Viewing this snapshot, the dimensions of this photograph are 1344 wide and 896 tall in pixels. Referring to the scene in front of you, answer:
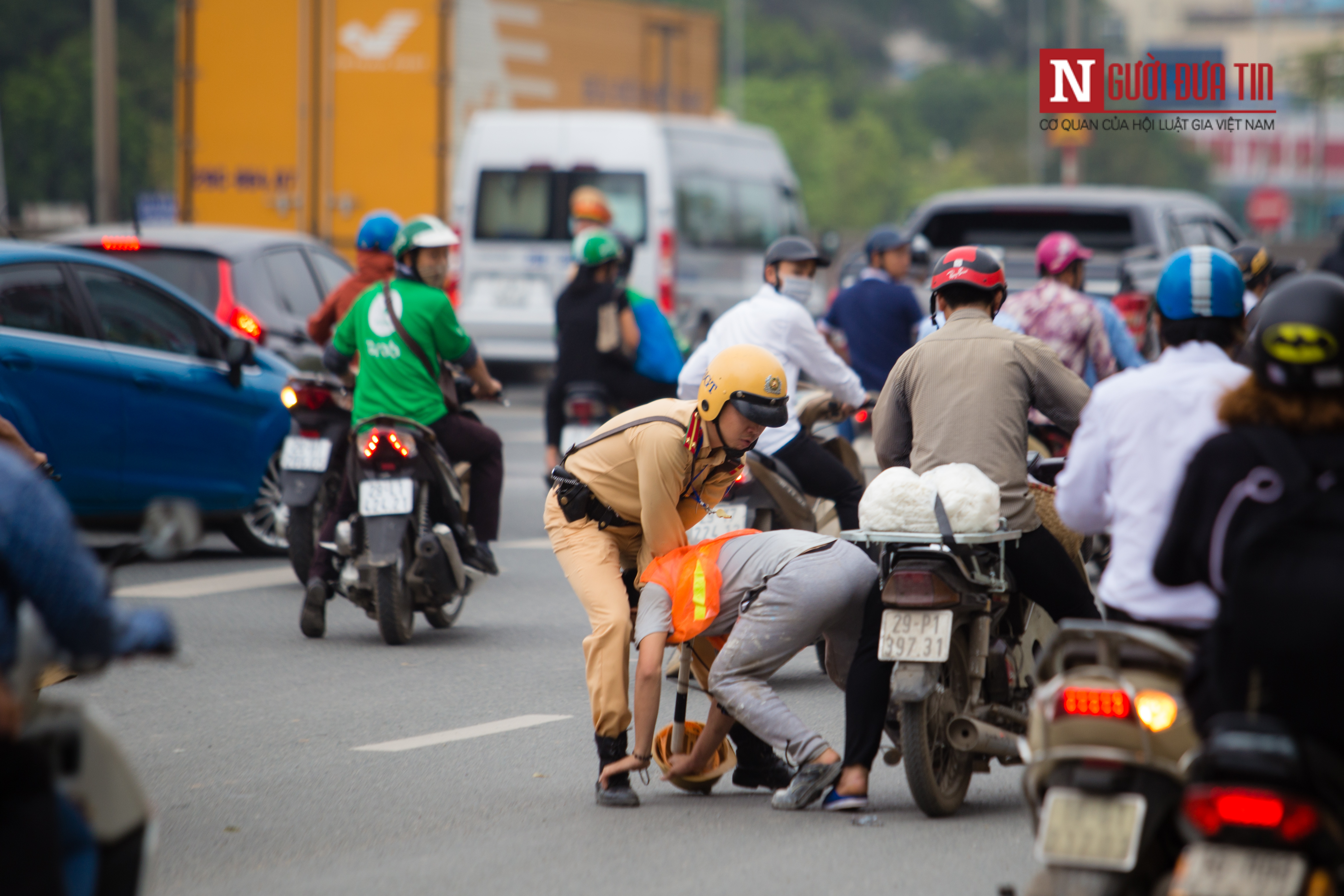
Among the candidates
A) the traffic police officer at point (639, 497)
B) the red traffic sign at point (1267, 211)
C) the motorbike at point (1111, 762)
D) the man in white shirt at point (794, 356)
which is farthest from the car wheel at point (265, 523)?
the red traffic sign at point (1267, 211)

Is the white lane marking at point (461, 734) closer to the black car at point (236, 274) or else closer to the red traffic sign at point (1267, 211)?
the black car at point (236, 274)

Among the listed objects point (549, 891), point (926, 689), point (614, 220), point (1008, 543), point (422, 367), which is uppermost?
point (614, 220)

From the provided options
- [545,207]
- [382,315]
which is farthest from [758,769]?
[545,207]

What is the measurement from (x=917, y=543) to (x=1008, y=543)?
40 centimetres

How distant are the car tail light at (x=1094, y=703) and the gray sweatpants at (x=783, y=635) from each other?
73.3 inches

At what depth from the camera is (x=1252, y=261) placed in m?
10.3

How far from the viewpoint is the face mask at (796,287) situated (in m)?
8.69

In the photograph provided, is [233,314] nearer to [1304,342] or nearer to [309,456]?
[309,456]

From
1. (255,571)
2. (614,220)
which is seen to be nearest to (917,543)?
(255,571)

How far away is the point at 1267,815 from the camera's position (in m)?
3.23

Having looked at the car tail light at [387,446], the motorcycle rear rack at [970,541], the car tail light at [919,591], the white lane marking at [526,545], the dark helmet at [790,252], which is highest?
the dark helmet at [790,252]

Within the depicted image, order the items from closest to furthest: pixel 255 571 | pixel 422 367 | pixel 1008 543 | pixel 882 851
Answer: pixel 882 851 → pixel 1008 543 → pixel 422 367 → pixel 255 571

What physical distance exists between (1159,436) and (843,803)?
1910mm

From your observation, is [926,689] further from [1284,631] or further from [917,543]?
[1284,631]
